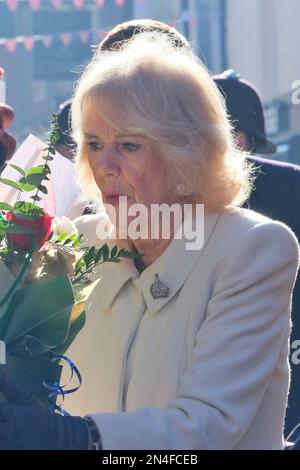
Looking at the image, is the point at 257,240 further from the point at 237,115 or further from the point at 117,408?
the point at 237,115

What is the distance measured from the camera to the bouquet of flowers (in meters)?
1.92

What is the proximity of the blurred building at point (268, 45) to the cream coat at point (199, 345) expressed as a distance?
1044 centimetres

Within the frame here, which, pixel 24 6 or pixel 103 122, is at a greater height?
pixel 103 122

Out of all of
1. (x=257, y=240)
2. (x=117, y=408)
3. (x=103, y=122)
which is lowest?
(x=117, y=408)

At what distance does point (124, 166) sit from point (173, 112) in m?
0.15

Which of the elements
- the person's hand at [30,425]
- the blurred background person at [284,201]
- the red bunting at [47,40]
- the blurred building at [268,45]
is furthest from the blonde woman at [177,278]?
the blurred building at [268,45]

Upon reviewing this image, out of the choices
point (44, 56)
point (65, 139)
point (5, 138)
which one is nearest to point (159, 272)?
point (5, 138)

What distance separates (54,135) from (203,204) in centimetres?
43

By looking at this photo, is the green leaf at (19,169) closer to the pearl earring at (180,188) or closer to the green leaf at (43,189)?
the green leaf at (43,189)

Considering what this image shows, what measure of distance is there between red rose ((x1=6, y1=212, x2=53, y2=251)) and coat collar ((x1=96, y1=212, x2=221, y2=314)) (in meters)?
0.33

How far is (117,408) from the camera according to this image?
2.18 metres

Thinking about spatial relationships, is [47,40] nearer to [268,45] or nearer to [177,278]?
[268,45]

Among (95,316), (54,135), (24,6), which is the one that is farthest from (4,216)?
(24,6)

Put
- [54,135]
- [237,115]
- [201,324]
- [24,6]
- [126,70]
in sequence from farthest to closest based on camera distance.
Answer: [24,6] < [237,115] < [126,70] < [201,324] < [54,135]
